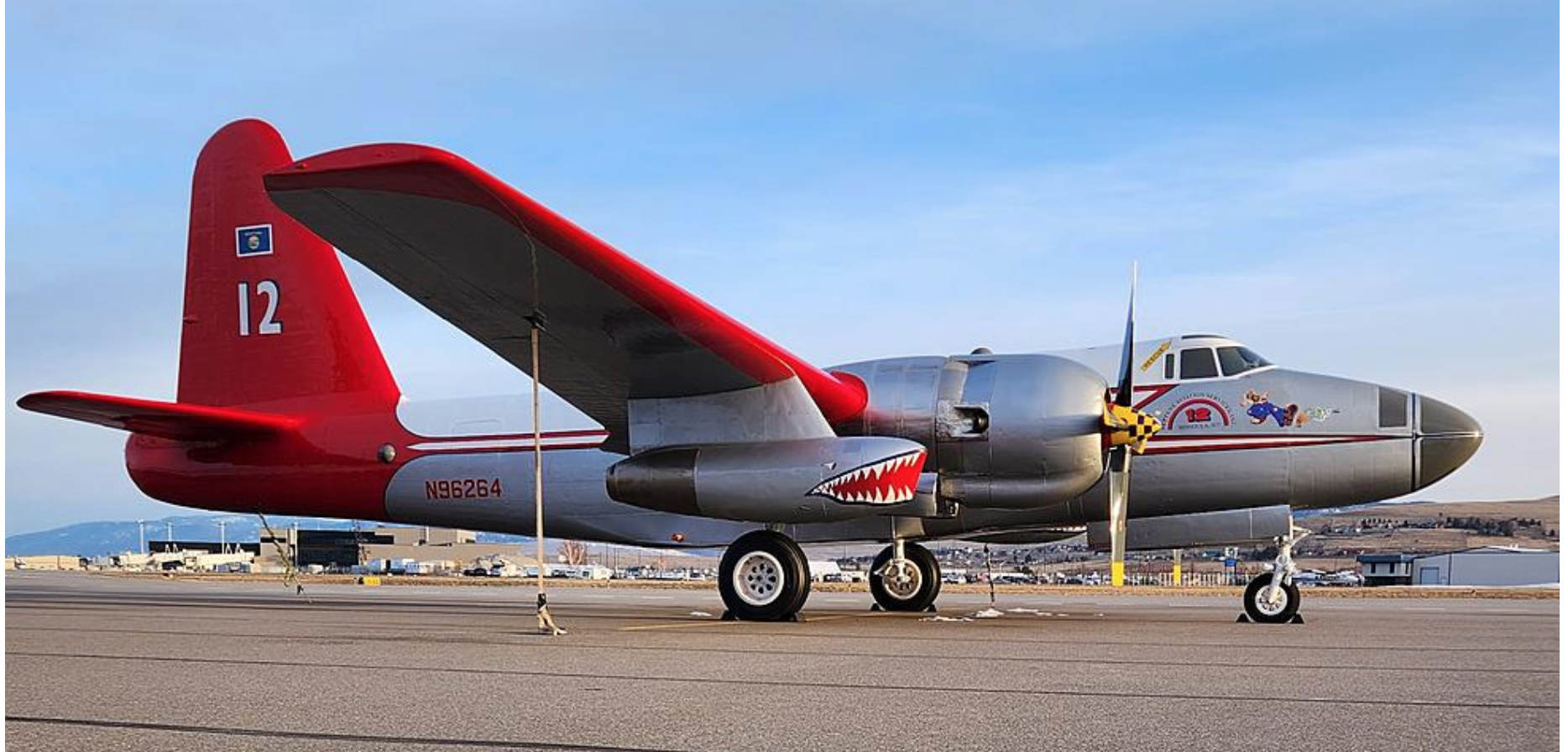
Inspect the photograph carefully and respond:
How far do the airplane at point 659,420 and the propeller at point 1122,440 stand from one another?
1.4 inches

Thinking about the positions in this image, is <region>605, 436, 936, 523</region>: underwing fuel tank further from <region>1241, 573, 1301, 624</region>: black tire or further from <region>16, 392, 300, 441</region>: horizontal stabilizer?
<region>16, 392, 300, 441</region>: horizontal stabilizer

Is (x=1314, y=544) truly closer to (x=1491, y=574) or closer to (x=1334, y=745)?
(x=1491, y=574)

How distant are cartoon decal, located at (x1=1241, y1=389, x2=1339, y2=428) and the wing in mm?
4650

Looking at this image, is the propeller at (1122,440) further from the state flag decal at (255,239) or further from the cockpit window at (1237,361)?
the state flag decal at (255,239)

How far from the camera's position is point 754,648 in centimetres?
1123

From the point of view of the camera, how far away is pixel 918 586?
19.4 meters

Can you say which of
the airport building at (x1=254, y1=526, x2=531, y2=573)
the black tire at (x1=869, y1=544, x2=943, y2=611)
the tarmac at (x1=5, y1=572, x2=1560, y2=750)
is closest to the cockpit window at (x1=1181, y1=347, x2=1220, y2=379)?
the tarmac at (x1=5, y1=572, x2=1560, y2=750)

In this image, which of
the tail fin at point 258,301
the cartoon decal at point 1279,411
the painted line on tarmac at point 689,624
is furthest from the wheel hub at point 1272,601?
the tail fin at point 258,301

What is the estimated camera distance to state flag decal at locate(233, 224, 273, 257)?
68.1 ft

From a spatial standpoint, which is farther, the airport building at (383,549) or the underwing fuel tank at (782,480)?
the airport building at (383,549)

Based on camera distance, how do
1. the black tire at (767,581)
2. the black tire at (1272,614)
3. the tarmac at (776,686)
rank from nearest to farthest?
the tarmac at (776,686) < the black tire at (767,581) < the black tire at (1272,614)

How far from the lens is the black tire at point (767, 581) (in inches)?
605

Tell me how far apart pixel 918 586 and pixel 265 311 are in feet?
31.6

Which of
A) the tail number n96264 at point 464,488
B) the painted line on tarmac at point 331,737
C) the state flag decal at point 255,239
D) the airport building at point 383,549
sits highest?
the state flag decal at point 255,239
